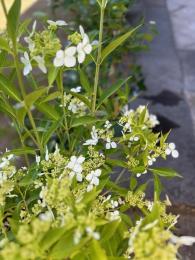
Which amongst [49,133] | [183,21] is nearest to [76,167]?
[49,133]

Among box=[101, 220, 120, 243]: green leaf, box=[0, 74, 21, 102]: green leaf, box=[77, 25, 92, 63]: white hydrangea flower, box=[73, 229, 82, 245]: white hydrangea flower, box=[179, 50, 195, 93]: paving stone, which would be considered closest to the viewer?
box=[73, 229, 82, 245]: white hydrangea flower

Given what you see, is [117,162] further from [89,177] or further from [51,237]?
[51,237]

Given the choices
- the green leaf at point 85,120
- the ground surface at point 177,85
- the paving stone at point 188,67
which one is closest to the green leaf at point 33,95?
the green leaf at point 85,120

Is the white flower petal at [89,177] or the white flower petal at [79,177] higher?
the white flower petal at [79,177]

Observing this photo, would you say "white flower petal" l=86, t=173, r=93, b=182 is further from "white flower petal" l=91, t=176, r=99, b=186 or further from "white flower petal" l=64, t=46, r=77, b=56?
"white flower petal" l=64, t=46, r=77, b=56

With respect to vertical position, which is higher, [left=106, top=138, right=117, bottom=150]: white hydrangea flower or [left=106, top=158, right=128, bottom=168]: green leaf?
[left=106, top=138, right=117, bottom=150]: white hydrangea flower

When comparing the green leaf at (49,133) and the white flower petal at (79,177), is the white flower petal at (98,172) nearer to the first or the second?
the white flower petal at (79,177)

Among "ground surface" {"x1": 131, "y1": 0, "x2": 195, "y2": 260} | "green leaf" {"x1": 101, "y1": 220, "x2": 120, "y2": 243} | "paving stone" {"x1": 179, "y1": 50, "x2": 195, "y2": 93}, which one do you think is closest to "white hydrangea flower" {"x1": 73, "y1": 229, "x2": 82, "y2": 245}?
"green leaf" {"x1": 101, "y1": 220, "x2": 120, "y2": 243}

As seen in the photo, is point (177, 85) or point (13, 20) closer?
point (13, 20)

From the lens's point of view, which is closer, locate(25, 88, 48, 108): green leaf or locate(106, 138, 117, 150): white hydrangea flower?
locate(25, 88, 48, 108): green leaf

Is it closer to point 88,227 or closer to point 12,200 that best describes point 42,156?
point 12,200

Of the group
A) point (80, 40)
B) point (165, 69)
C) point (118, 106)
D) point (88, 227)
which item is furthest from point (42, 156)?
point (165, 69)
